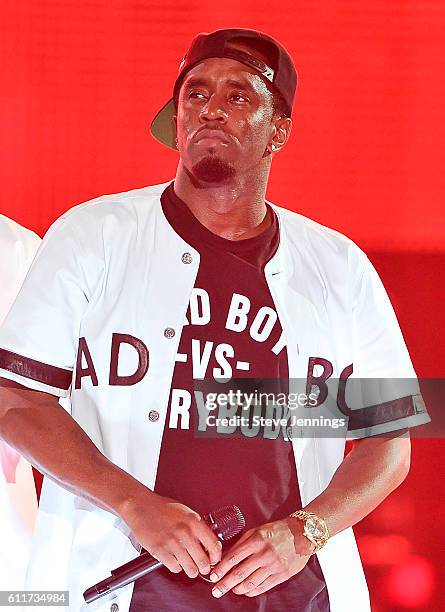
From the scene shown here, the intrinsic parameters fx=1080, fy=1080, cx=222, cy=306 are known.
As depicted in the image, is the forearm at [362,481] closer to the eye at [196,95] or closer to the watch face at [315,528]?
the watch face at [315,528]

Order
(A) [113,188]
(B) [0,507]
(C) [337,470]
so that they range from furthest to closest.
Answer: (A) [113,188] < (B) [0,507] < (C) [337,470]

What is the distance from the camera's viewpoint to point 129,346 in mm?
1866

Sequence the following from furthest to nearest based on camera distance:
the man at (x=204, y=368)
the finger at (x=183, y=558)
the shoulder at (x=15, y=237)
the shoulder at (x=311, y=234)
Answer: the shoulder at (x=15, y=237) → the shoulder at (x=311, y=234) → the man at (x=204, y=368) → the finger at (x=183, y=558)

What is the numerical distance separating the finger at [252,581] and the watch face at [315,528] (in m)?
0.12

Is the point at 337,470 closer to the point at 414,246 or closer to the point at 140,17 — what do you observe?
the point at 414,246

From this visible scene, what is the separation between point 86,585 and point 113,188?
936 millimetres

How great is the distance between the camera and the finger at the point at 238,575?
167 centimetres

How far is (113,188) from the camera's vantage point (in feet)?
7.84

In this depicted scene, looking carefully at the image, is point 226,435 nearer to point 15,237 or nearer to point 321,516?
point 321,516

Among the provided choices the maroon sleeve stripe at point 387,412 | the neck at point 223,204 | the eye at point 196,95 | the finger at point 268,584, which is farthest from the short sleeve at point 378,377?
the eye at point 196,95

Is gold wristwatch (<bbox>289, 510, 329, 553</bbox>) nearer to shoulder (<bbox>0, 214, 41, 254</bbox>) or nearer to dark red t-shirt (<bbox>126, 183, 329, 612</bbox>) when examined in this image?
dark red t-shirt (<bbox>126, 183, 329, 612</bbox>)

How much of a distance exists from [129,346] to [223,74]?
0.54 m

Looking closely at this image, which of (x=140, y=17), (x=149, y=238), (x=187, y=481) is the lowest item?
(x=187, y=481)

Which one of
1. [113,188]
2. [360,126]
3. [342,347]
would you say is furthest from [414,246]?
[113,188]
